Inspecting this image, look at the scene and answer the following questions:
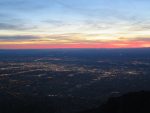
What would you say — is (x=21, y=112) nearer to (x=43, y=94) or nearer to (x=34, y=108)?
(x=34, y=108)

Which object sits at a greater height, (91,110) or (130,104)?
(130,104)

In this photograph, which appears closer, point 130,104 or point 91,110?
point 130,104

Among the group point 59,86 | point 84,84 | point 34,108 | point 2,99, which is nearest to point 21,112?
point 34,108

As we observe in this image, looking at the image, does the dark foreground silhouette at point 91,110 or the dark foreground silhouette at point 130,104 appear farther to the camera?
the dark foreground silhouette at point 91,110

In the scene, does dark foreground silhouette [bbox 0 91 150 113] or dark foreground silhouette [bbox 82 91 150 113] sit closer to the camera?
dark foreground silhouette [bbox 82 91 150 113]
